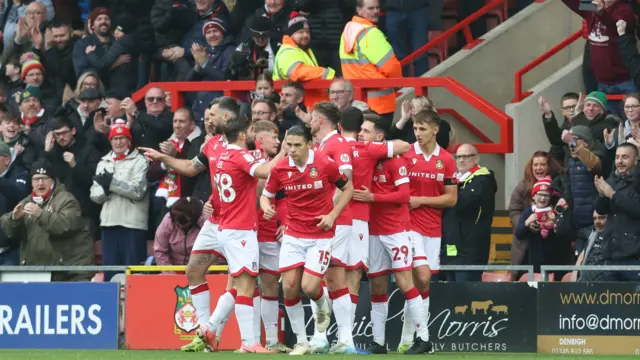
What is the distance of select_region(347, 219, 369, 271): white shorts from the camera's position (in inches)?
592

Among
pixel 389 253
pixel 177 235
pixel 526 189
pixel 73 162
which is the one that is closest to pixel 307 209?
pixel 389 253

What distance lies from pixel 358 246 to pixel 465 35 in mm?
7464

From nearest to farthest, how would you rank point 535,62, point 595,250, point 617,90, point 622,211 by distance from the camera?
point 622,211 → point 595,250 → point 617,90 → point 535,62

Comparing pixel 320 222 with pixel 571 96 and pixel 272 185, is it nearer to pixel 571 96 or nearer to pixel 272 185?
pixel 272 185

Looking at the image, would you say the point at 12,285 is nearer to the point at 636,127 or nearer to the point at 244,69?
the point at 244,69

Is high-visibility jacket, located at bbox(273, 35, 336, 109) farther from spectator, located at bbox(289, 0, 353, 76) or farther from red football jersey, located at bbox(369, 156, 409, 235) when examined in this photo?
red football jersey, located at bbox(369, 156, 409, 235)

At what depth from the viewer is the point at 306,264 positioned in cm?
1452

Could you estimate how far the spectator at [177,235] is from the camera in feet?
57.6

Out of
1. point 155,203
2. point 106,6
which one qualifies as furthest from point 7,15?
point 155,203

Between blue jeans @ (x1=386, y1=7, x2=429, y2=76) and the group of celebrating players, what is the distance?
5518 millimetres

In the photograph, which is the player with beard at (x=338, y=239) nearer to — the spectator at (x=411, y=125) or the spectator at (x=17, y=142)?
the spectator at (x=411, y=125)

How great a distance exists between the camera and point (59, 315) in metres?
17.4

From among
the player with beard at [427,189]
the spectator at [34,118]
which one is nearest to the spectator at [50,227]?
the spectator at [34,118]

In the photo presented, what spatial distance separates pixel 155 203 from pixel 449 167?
4370 millimetres
